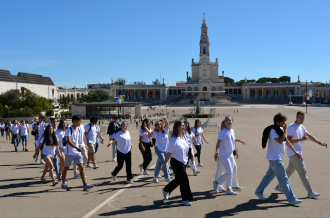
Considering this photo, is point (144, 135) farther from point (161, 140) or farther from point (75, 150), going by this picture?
point (75, 150)

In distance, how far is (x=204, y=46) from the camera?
4129 inches

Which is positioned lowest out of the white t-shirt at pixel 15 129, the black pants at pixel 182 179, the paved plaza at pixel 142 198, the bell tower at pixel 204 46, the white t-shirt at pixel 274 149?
the paved plaza at pixel 142 198

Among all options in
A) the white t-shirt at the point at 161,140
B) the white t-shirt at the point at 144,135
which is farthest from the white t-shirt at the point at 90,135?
the white t-shirt at the point at 161,140

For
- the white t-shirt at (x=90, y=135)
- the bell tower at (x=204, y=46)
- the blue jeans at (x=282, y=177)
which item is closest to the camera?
the blue jeans at (x=282, y=177)

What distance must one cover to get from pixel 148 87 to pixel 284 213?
102 m

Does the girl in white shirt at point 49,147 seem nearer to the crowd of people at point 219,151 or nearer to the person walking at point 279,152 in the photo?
the crowd of people at point 219,151

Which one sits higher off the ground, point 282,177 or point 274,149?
point 274,149

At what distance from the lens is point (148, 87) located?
10612 centimetres

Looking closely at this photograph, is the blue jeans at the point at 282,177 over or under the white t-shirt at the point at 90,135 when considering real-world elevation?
under

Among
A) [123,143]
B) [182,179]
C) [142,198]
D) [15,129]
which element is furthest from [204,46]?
[182,179]

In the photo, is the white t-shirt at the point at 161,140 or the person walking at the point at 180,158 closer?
the person walking at the point at 180,158

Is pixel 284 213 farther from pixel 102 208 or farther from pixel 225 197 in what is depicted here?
pixel 102 208

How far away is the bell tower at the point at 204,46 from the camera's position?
343 feet

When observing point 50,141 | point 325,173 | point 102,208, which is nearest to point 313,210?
point 325,173
